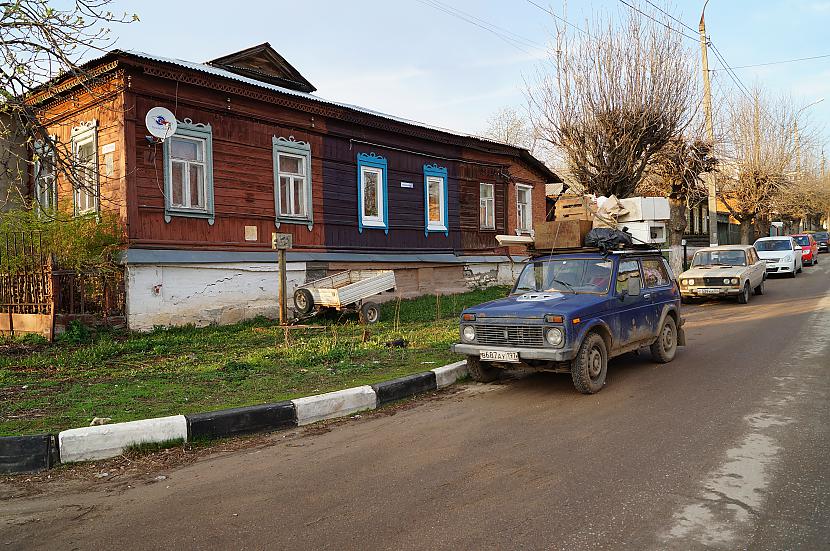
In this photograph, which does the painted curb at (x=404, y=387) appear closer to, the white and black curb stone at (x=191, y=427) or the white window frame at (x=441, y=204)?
the white and black curb stone at (x=191, y=427)

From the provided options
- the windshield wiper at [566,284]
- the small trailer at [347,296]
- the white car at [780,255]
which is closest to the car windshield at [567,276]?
the windshield wiper at [566,284]

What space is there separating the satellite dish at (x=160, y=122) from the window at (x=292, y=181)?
275 cm

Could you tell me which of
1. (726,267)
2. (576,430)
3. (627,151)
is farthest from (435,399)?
(627,151)

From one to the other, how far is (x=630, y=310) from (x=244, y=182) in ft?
30.5

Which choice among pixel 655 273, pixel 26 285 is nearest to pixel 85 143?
pixel 26 285

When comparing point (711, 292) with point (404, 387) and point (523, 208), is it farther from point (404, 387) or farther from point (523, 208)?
point (404, 387)

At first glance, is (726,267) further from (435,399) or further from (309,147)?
(435,399)

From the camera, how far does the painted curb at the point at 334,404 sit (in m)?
6.30

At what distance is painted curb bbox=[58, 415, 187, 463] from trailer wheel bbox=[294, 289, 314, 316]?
23.5ft

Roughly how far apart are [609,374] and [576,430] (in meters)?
2.91

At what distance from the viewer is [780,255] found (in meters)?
25.8

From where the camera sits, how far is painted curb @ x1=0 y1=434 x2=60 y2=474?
Answer: 498cm

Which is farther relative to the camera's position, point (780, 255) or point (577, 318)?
point (780, 255)

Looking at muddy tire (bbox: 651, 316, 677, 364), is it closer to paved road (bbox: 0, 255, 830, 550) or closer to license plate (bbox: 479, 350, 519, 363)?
paved road (bbox: 0, 255, 830, 550)
